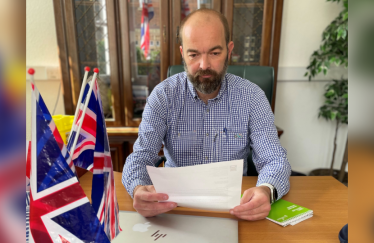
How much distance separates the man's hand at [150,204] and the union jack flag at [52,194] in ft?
1.02

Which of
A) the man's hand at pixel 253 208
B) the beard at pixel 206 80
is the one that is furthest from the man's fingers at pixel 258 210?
the beard at pixel 206 80

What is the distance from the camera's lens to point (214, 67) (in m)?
1.31

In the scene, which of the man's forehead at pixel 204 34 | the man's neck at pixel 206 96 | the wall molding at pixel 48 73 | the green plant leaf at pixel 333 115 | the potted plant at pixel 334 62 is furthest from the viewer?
the wall molding at pixel 48 73

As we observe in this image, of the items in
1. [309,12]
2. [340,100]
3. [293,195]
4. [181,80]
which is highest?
[309,12]

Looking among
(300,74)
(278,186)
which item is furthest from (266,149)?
(300,74)

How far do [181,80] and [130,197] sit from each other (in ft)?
2.29

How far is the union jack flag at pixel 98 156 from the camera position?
2.02 feet

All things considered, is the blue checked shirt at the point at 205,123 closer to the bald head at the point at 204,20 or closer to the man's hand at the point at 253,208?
the bald head at the point at 204,20

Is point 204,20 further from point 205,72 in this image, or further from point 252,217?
point 252,217

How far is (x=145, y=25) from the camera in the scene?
2.08m

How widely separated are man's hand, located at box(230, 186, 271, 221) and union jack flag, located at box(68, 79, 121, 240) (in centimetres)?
35

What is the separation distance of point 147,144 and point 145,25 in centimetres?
123
